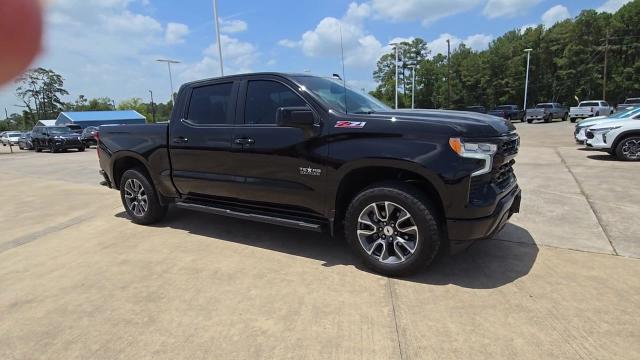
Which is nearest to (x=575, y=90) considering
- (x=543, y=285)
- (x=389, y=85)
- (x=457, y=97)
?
(x=457, y=97)

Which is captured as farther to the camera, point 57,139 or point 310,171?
point 57,139

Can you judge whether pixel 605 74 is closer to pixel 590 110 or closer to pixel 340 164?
pixel 590 110

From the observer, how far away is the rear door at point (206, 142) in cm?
480

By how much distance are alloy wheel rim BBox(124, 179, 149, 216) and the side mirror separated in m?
2.78

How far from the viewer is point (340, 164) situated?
3.95m

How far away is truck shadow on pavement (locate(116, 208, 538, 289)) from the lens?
3.85m

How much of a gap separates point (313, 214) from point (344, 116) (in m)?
1.04

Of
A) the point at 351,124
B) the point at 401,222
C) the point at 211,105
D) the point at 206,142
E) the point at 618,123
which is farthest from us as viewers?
the point at 618,123

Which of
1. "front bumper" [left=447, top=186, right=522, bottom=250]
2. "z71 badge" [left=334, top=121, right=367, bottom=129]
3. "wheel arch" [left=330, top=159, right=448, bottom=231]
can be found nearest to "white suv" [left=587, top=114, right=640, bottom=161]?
"front bumper" [left=447, top=186, right=522, bottom=250]

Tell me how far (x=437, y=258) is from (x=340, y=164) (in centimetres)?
140

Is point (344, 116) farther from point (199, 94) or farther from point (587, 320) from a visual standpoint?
point (587, 320)

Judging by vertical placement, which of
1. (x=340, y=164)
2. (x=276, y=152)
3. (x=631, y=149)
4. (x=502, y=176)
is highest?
(x=276, y=152)

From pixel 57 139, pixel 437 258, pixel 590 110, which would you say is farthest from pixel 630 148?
pixel 590 110

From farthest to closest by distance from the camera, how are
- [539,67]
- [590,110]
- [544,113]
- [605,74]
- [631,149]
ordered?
[539,67]
[605,74]
[544,113]
[590,110]
[631,149]
